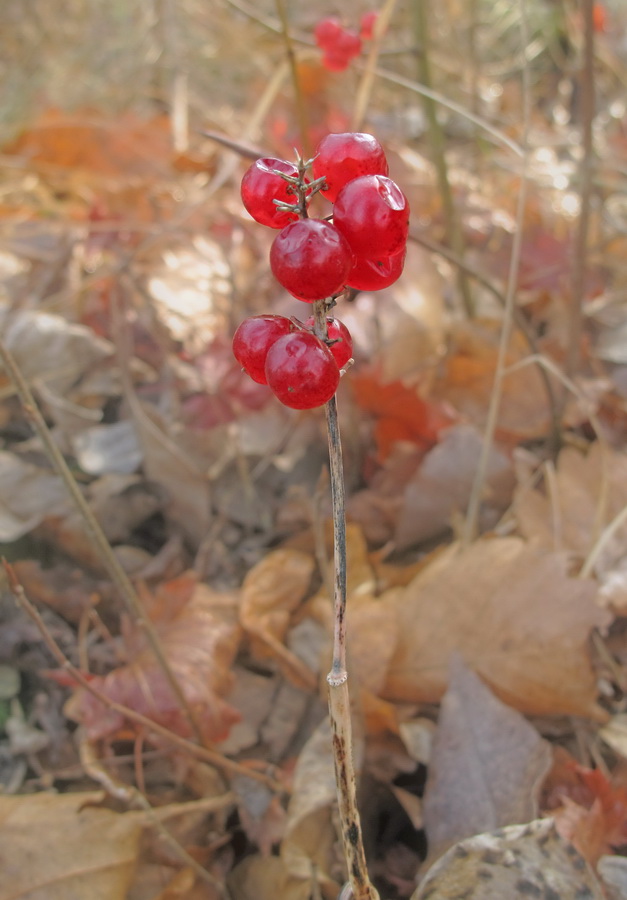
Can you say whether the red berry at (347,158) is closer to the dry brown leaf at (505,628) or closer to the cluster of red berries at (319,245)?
the cluster of red berries at (319,245)

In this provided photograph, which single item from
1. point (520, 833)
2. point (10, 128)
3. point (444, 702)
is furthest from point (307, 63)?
point (520, 833)

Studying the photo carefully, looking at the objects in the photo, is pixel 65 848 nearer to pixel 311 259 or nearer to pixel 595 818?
pixel 595 818

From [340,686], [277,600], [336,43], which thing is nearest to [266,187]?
[340,686]

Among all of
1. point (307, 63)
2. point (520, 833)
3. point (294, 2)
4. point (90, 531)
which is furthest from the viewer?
point (294, 2)

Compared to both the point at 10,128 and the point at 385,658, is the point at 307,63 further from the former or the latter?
the point at 385,658

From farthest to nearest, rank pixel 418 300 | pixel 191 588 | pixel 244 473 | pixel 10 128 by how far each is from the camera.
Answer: pixel 10 128, pixel 418 300, pixel 244 473, pixel 191 588

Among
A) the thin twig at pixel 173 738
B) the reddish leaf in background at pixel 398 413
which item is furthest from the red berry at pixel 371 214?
the reddish leaf in background at pixel 398 413
